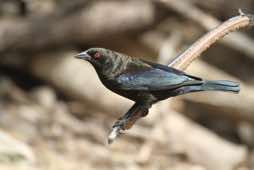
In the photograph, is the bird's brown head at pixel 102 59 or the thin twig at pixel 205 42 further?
the thin twig at pixel 205 42

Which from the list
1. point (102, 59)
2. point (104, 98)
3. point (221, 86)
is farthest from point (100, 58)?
point (104, 98)

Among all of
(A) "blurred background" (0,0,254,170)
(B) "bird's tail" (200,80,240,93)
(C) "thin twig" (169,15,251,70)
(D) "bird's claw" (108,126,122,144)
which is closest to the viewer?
(D) "bird's claw" (108,126,122,144)

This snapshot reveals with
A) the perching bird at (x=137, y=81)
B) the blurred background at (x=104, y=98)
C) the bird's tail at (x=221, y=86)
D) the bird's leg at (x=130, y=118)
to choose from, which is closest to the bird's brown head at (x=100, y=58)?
the perching bird at (x=137, y=81)

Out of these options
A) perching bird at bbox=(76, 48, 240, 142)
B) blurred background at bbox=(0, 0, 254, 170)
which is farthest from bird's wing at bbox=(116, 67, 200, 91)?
blurred background at bbox=(0, 0, 254, 170)

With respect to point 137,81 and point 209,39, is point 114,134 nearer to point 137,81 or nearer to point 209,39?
point 137,81

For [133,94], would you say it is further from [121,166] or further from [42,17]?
[42,17]

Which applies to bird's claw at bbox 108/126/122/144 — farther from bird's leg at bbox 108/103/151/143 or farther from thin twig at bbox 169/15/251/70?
thin twig at bbox 169/15/251/70

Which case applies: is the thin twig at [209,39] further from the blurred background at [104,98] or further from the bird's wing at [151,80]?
the blurred background at [104,98]

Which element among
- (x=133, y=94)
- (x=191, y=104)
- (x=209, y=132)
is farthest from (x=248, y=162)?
(x=133, y=94)
